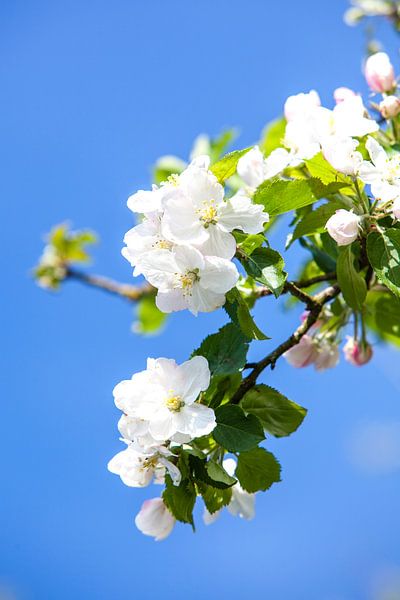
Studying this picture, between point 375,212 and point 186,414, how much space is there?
474 millimetres

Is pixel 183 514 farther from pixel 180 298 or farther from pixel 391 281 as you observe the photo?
pixel 391 281

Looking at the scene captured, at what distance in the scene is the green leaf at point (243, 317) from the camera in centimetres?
125

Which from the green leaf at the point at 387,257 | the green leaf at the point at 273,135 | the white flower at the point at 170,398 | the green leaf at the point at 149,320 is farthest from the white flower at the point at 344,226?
the green leaf at the point at 149,320

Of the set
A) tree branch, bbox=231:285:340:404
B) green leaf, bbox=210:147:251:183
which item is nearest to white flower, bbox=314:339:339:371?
tree branch, bbox=231:285:340:404

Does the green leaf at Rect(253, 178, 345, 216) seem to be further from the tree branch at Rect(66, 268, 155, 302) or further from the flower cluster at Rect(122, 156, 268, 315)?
the tree branch at Rect(66, 268, 155, 302)

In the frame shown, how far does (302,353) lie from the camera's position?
1.66 metres

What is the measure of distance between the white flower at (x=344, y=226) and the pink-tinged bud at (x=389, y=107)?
0.46m

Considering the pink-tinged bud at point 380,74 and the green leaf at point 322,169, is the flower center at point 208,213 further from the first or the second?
the pink-tinged bud at point 380,74

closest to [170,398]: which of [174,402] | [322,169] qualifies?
[174,402]

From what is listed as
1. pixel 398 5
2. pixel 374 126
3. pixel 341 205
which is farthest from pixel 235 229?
pixel 398 5

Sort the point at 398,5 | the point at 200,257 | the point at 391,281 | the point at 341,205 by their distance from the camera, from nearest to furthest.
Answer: the point at 200,257
the point at 391,281
the point at 341,205
the point at 398,5

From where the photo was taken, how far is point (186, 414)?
1207mm

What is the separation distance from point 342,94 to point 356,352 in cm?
56

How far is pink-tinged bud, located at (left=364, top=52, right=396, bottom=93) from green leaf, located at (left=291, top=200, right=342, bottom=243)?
45cm
